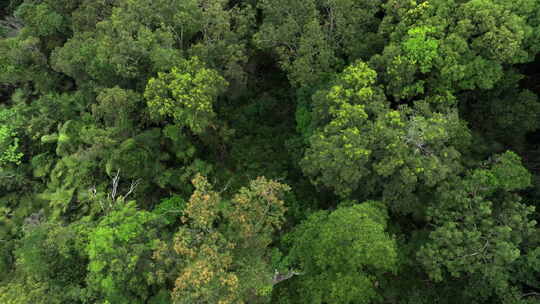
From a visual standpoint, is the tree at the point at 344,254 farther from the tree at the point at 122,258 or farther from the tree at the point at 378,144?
the tree at the point at 122,258

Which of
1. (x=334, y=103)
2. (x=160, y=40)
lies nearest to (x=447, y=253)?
(x=334, y=103)

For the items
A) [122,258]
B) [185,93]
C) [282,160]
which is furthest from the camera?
[282,160]

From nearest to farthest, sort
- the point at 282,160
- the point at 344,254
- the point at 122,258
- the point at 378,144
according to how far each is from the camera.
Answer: the point at 122,258 → the point at 344,254 → the point at 378,144 → the point at 282,160

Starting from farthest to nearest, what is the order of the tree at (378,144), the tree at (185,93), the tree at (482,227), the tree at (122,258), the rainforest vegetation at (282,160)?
1. the tree at (185,93)
2. the tree at (378,144)
3. the rainforest vegetation at (282,160)
4. the tree at (482,227)
5. the tree at (122,258)

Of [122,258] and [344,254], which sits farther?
[344,254]

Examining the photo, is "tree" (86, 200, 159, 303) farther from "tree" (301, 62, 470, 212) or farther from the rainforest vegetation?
"tree" (301, 62, 470, 212)

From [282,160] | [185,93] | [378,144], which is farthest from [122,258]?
[282,160]

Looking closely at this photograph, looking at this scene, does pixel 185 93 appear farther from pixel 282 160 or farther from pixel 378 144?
pixel 378 144

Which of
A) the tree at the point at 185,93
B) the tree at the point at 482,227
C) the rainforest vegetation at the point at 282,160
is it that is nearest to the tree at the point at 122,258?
the rainforest vegetation at the point at 282,160
